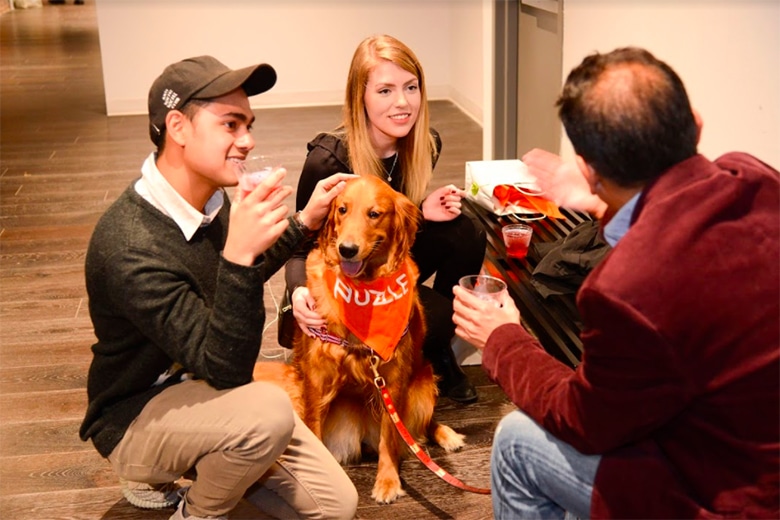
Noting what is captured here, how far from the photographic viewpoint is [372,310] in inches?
100

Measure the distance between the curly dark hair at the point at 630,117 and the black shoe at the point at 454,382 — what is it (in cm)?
166

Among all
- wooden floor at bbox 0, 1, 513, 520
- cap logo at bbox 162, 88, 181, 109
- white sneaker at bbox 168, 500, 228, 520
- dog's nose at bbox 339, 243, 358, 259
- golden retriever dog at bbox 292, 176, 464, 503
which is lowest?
wooden floor at bbox 0, 1, 513, 520

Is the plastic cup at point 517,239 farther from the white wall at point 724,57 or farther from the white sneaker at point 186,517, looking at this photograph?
the white sneaker at point 186,517

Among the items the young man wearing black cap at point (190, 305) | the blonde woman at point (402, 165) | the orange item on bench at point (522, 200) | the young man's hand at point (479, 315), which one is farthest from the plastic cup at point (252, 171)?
the orange item on bench at point (522, 200)

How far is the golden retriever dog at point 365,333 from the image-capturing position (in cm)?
251

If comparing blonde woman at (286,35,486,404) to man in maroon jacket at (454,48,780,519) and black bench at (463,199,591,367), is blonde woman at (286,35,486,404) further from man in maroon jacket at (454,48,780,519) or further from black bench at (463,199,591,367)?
man in maroon jacket at (454,48,780,519)

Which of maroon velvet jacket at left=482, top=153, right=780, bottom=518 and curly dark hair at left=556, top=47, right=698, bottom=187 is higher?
curly dark hair at left=556, top=47, right=698, bottom=187

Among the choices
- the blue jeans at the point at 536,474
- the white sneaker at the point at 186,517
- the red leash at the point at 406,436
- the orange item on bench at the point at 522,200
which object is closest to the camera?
the blue jeans at the point at 536,474

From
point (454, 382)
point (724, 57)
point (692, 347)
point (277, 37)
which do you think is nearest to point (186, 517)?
point (454, 382)

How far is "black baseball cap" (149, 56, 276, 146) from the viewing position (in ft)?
6.77

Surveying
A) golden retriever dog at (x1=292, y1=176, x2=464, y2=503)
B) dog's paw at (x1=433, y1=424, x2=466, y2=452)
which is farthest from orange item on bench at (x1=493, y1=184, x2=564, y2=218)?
dog's paw at (x1=433, y1=424, x2=466, y2=452)

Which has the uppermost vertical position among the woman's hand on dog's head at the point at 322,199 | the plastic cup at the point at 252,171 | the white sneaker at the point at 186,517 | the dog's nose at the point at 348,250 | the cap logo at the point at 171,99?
the cap logo at the point at 171,99

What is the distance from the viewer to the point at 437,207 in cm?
298

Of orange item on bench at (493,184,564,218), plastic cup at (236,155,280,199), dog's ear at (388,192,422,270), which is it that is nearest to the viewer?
plastic cup at (236,155,280,199)
